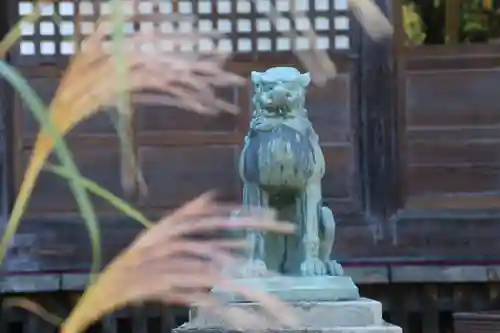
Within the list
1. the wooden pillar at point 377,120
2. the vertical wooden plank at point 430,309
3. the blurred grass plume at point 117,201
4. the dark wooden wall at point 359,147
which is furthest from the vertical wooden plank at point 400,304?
the blurred grass plume at point 117,201

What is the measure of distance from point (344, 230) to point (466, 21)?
1.59 m

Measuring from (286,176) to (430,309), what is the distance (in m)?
2.78

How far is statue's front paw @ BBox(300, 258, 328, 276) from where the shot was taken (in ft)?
13.3

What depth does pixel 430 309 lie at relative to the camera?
6535 mm

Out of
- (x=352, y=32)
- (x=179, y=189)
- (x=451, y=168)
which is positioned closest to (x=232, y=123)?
(x=179, y=189)

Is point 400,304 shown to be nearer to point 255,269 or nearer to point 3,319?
point 3,319

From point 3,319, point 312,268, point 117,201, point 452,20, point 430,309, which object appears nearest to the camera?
point 117,201

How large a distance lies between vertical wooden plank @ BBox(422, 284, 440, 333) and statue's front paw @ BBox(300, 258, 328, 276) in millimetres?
2515

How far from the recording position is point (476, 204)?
21.4ft

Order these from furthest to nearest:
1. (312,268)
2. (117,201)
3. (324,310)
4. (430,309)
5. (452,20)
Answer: (452,20)
(430,309)
(312,268)
(324,310)
(117,201)

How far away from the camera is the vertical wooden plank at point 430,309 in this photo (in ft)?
21.3

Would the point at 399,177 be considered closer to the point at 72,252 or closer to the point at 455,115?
the point at 455,115

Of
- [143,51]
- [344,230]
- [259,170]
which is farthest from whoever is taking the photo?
[344,230]

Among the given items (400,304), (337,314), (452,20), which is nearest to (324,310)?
(337,314)
